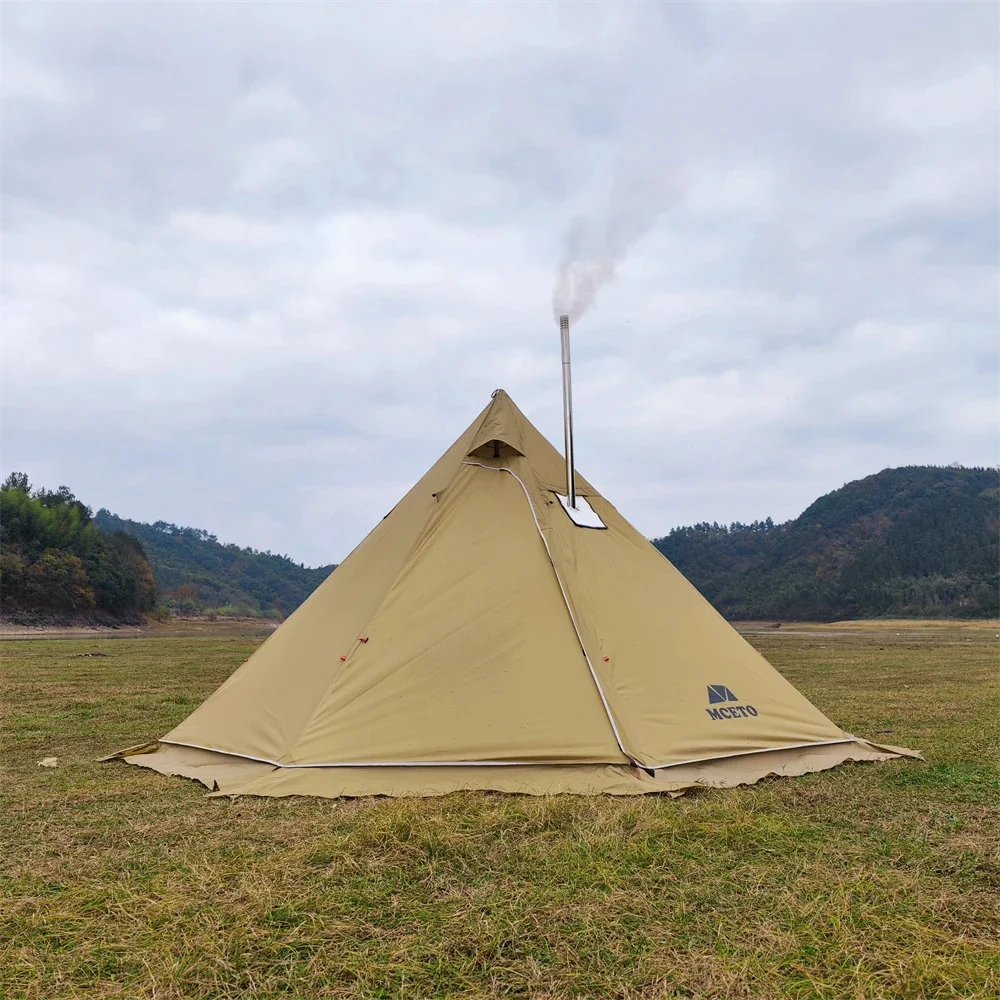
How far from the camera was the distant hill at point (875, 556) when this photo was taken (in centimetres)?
6775

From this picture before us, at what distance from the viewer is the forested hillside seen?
149 feet

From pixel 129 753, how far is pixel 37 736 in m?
1.66

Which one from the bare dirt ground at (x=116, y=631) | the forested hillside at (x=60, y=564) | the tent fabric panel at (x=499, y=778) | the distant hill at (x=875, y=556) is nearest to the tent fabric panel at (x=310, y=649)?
the tent fabric panel at (x=499, y=778)

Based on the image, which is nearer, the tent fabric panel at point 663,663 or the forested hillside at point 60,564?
the tent fabric panel at point 663,663

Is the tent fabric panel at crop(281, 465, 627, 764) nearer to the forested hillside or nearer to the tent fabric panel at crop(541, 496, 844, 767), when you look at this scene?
the tent fabric panel at crop(541, 496, 844, 767)

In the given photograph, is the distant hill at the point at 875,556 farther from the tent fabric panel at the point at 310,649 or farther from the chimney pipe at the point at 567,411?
the tent fabric panel at the point at 310,649

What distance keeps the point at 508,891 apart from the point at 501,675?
2.48 m

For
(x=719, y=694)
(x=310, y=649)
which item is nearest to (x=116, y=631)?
(x=310, y=649)

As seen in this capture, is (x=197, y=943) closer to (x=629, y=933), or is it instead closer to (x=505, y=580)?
(x=629, y=933)

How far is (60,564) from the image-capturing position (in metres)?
48.1

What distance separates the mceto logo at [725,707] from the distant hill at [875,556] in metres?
63.7

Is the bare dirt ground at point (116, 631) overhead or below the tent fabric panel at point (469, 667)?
below

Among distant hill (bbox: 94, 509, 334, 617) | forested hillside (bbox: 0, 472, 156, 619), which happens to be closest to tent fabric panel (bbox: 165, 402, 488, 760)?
forested hillside (bbox: 0, 472, 156, 619)

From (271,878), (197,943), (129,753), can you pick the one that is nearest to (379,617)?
(129,753)
